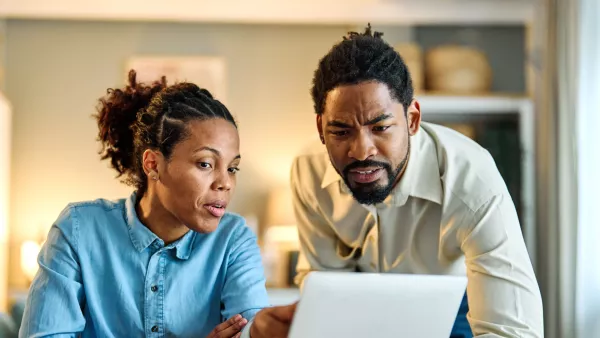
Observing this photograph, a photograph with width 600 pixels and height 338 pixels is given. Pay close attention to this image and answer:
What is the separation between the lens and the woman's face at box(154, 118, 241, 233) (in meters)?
1.72

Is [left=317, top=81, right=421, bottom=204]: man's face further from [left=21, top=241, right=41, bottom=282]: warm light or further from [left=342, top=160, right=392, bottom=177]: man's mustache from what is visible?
[left=21, top=241, right=41, bottom=282]: warm light

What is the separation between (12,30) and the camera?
16.5ft

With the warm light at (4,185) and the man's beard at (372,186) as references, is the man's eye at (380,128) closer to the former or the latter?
the man's beard at (372,186)

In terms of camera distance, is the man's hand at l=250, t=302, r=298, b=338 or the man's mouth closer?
the man's hand at l=250, t=302, r=298, b=338

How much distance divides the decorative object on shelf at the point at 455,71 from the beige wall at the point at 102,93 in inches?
10.4

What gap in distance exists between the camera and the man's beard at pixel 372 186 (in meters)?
1.90

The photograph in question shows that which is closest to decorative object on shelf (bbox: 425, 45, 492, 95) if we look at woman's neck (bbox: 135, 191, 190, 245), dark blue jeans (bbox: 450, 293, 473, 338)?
dark blue jeans (bbox: 450, 293, 473, 338)

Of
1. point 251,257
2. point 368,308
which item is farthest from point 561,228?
point 368,308

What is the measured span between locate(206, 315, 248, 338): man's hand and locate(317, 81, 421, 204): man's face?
17.4 inches

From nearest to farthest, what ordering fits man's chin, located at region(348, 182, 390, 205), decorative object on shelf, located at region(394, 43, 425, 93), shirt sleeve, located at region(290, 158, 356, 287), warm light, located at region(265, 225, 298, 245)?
man's chin, located at region(348, 182, 390, 205) → shirt sleeve, located at region(290, 158, 356, 287) → warm light, located at region(265, 225, 298, 245) → decorative object on shelf, located at region(394, 43, 425, 93)

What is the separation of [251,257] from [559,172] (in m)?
2.53

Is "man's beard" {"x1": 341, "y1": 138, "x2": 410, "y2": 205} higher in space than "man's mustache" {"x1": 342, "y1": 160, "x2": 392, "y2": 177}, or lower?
lower

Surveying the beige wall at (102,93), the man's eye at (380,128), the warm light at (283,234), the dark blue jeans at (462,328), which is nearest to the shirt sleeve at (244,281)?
the man's eye at (380,128)

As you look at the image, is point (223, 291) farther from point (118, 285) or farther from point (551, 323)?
point (551, 323)
